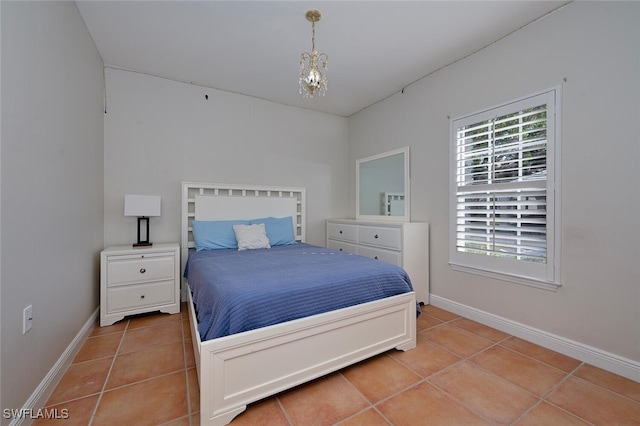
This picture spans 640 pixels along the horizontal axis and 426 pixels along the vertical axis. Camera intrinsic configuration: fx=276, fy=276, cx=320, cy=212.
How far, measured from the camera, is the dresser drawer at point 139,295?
2.57m

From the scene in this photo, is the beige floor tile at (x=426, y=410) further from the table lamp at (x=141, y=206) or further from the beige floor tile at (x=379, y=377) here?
the table lamp at (x=141, y=206)

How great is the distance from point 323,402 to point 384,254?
6.11 ft

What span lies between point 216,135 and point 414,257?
2.82 m

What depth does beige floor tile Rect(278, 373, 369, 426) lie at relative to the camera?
1433 mm

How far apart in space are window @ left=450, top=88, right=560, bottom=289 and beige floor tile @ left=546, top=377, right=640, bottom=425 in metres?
0.71

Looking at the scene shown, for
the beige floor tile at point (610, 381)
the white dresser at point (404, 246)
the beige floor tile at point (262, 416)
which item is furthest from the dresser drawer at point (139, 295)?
the beige floor tile at point (610, 381)

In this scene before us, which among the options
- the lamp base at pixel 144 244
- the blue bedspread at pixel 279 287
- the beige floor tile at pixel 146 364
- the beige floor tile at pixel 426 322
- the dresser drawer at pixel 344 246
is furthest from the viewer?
the dresser drawer at pixel 344 246

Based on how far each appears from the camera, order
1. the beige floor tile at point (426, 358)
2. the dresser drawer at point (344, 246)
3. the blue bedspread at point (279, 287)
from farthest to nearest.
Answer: the dresser drawer at point (344, 246) < the beige floor tile at point (426, 358) < the blue bedspread at point (279, 287)

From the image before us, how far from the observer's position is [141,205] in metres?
2.79

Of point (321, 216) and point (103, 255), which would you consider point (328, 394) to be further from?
point (321, 216)

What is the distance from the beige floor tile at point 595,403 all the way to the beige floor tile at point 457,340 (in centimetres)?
53

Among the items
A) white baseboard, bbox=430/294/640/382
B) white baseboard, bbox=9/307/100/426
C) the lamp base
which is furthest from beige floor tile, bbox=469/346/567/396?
the lamp base

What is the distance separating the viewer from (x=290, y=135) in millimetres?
4055

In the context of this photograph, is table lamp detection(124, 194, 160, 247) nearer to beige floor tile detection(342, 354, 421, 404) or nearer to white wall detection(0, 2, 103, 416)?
white wall detection(0, 2, 103, 416)
